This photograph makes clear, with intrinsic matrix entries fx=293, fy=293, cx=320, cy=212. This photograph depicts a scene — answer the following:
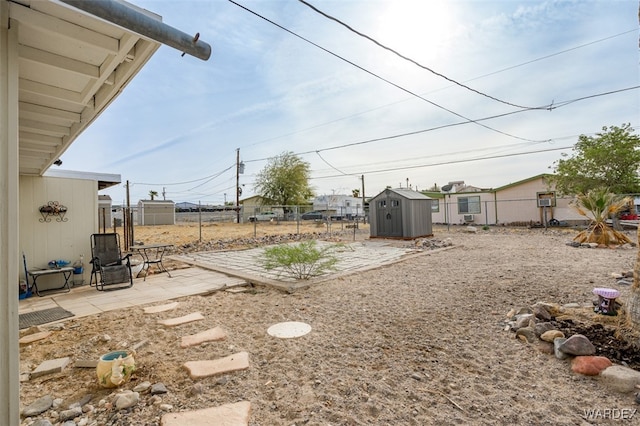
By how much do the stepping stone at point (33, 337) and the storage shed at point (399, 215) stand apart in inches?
415

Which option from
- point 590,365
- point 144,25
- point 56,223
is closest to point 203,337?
point 144,25

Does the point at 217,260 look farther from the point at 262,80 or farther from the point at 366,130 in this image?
the point at 366,130

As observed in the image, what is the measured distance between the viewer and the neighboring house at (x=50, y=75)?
1358 mm

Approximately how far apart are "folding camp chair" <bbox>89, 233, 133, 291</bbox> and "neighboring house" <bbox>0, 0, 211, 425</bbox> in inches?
82.5

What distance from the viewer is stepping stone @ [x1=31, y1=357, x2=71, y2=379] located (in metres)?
2.31

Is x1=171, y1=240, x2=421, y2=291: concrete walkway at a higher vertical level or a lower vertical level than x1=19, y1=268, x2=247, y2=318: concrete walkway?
higher

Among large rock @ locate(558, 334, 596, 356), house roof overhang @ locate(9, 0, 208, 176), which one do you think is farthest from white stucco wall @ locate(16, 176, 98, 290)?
large rock @ locate(558, 334, 596, 356)

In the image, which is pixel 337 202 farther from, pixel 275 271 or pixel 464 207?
pixel 275 271

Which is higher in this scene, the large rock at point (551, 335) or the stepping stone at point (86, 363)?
the large rock at point (551, 335)

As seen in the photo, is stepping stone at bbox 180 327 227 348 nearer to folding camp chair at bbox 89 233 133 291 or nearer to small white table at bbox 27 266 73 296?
folding camp chair at bbox 89 233 133 291

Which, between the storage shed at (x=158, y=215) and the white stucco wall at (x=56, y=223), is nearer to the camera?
the white stucco wall at (x=56, y=223)

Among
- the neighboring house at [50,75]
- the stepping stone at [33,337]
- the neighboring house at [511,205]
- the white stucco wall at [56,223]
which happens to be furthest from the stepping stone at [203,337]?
the neighboring house at [511,205]

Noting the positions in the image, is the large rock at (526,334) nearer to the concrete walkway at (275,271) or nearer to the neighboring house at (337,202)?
the concrete walkway at (275,271)

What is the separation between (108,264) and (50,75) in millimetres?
3956
